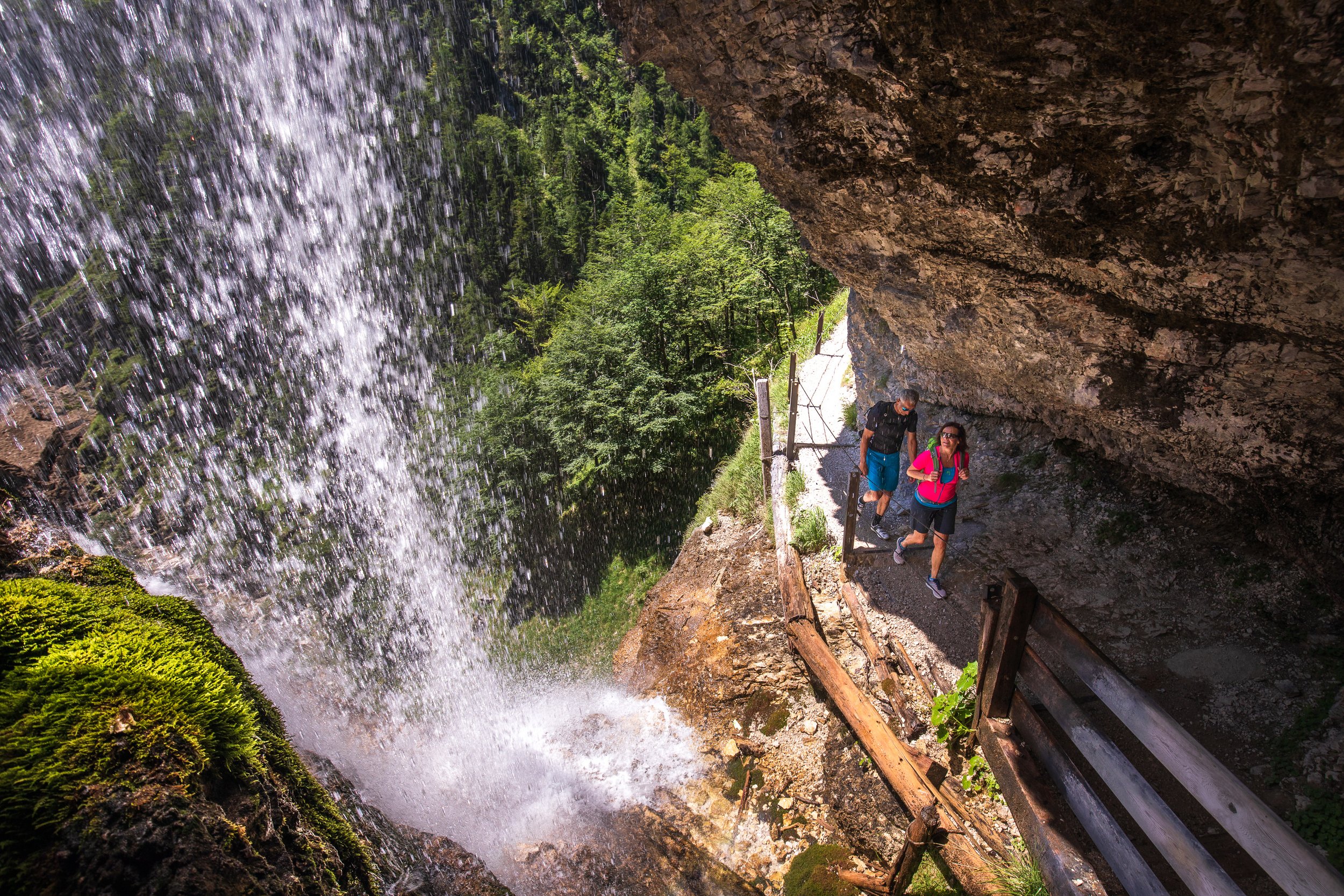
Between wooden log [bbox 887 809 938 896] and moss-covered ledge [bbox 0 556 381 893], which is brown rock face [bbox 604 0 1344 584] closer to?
wooden log [bbox 887 809 938 896]

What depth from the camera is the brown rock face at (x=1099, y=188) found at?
2.72m

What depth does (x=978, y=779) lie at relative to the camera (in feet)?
15.5

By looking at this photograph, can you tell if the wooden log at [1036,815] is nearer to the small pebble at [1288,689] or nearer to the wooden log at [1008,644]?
the wooden log at [1008,644]

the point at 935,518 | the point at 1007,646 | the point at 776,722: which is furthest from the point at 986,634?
the point at 776,722

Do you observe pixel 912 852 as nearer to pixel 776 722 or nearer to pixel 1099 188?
pixel 776 722

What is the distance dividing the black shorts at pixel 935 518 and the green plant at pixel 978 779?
76.8 inches

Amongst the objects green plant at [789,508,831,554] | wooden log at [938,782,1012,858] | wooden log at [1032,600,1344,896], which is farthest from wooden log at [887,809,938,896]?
green plant at [789,508,831,554]

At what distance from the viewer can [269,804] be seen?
7.69ft

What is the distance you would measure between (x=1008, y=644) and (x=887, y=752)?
7.03 ft

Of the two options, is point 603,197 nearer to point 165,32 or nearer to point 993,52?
point 165,32

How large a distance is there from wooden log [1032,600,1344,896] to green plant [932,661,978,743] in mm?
1993

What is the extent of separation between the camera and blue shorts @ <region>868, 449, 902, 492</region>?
647 centimetres

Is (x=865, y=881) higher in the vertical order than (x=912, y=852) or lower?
lower

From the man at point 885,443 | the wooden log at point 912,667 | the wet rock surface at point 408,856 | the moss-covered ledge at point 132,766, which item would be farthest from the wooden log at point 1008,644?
the wet rock surface at point 408,856
